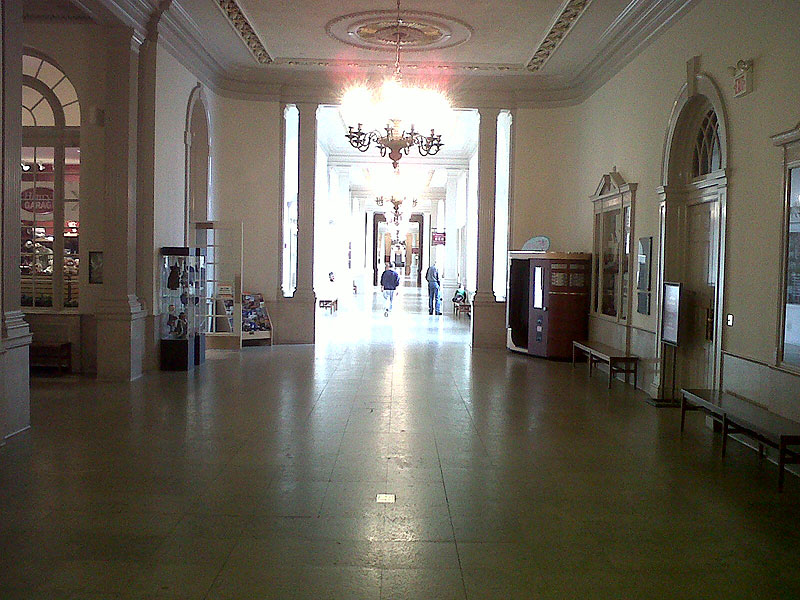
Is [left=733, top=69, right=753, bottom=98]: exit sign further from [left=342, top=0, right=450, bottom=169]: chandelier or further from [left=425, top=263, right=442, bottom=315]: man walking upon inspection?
[left=425, top=263, right=442, bottom=315]: man walking

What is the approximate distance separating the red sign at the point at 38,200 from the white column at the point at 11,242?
3608 millimetres

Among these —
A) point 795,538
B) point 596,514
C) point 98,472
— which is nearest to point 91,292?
point 98,472

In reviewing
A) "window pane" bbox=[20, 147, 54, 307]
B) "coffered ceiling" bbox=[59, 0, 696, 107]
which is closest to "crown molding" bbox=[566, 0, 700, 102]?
"coffered ceiling" bbox=[59, 0, 696, 107]

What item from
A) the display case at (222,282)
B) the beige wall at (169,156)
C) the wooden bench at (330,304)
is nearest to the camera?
the beige wall at (169,156)

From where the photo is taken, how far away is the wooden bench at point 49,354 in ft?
31.9

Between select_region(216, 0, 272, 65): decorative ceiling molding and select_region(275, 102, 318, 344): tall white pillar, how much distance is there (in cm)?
154

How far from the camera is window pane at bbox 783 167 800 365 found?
5828 mm

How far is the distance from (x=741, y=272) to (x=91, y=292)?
24.8ft

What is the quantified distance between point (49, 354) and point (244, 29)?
17.0 ft

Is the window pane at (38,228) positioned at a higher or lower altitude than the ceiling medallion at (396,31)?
lower

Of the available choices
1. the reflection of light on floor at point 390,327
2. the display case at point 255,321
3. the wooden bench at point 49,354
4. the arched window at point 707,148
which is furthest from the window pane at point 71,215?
the arched window at point 707,148

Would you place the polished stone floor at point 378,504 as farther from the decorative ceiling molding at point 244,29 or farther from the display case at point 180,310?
the decorative ceiling molding at point 244,29

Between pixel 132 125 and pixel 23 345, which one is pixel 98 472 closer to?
pixel 23 345

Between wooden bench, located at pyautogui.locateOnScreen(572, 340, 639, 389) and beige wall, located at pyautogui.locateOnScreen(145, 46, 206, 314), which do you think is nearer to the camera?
wooden bench, located at pyautogui.locateOnScreen(572, 340, 639, 389)
